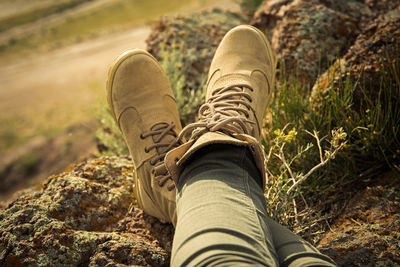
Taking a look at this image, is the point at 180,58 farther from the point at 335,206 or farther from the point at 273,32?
Result: the point at 335,206

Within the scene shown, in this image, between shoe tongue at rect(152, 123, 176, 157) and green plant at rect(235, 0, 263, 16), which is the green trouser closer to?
shoe tongue at rect(152, 123, 176, 157)

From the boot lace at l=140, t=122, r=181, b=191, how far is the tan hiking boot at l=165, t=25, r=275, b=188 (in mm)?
207

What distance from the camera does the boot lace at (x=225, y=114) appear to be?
4.16ft

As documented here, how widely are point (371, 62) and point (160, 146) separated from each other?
126cm

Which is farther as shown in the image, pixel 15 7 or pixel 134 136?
pixel 15 7

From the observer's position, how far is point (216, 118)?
1382 millimetres

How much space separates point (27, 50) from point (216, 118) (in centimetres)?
1561

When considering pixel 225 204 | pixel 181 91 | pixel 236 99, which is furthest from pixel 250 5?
pixel 225 204

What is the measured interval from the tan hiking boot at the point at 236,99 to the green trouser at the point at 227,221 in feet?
0.17

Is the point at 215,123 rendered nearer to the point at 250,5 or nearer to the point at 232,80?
the point at 232,80

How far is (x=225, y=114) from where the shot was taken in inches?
58.7

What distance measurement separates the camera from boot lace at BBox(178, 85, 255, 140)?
1.27m

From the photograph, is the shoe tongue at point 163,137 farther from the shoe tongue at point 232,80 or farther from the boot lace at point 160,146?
the shoe tongue at point 232,80

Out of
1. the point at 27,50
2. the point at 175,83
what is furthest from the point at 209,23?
the point at 27,50
